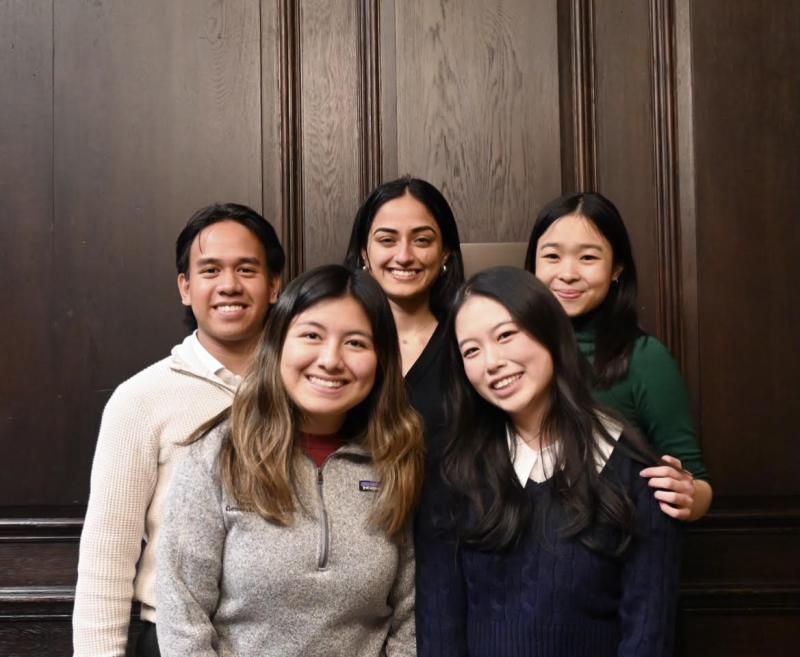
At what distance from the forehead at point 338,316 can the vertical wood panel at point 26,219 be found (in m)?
0.93

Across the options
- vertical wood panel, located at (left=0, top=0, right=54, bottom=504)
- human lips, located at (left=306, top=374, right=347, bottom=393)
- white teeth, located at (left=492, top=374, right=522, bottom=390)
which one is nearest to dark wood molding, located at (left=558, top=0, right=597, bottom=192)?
white teeth, located at (left=492, top=374, right=522, bottom=390)

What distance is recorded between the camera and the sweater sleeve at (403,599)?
1297mm

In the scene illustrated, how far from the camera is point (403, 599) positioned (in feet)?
4.28

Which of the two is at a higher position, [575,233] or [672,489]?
[575,233]

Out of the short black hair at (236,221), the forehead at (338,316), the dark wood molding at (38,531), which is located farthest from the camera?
the dark wood molding at (38,531)

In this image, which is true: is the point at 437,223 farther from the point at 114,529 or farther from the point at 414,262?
the point at 114,529

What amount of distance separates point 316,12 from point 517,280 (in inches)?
39.2

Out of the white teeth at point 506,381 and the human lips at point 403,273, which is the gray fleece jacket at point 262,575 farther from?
the human lips at point 403,273

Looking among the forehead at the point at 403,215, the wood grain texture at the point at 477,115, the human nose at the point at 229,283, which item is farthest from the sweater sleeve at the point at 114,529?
the wood grain texture at the point at 477,115

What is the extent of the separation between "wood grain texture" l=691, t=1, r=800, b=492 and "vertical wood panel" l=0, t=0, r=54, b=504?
1.51 meters

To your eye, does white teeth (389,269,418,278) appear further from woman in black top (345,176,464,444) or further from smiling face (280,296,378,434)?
smiling face (280,296,378,434)

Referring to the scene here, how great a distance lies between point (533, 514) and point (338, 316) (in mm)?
418

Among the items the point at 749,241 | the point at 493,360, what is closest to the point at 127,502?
the point at 493,360

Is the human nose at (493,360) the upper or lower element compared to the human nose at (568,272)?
lower
